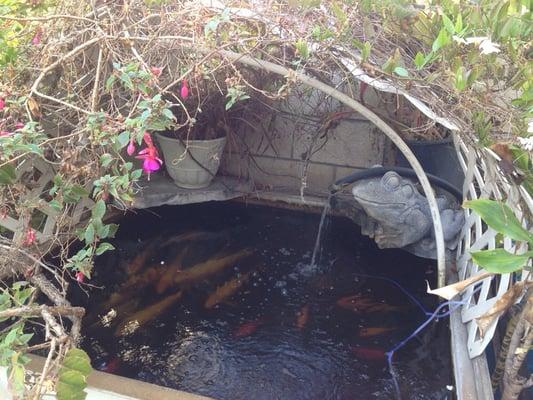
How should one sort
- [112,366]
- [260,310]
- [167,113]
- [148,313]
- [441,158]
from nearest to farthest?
Result: [167,113] < [112,366] < [148,313] < [260,310] < [441,158]

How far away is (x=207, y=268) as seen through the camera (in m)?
4.30

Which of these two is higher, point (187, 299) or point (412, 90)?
point (412, 90)

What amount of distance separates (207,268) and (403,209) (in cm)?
167

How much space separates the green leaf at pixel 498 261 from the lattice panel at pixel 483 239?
38 centimetres

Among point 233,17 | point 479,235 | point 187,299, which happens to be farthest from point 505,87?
point 187,299

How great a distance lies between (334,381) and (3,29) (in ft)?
8.88

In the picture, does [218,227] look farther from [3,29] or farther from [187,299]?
[3,29]

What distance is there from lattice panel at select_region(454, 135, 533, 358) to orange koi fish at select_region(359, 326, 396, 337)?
25.1 inches

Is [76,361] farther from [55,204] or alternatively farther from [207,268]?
[207,268]

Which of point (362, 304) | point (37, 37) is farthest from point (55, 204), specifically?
point (362, 304)

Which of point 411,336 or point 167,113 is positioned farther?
Answer: point 411,336

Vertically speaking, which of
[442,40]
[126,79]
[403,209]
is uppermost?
[442,40]

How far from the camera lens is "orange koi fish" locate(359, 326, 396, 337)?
141 inches

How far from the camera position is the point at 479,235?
3.22 m
